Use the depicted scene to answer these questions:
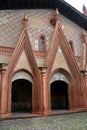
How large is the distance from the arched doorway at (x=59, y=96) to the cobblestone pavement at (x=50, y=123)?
123 inches

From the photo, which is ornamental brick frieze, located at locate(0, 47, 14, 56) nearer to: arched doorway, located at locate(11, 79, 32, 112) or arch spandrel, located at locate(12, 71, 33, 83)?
arch spandrel, located at locate(12, 71, 33, 83)

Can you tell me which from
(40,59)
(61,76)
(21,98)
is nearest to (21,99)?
(21,98)

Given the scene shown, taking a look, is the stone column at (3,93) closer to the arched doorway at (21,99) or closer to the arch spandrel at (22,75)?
the arch spandrel at (22,75)

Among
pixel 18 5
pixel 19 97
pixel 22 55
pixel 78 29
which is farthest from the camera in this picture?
pixel 78 29

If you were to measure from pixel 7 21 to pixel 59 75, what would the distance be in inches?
196

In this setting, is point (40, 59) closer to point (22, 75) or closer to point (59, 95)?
point (22, 75)

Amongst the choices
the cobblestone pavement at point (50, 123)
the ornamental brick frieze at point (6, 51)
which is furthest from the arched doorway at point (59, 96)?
the ornamental brick frieze at point (6, 51)

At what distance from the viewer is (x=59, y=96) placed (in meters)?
16.5

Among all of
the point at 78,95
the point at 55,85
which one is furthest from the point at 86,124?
the point at 55,85

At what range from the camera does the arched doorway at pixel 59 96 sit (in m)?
16.2

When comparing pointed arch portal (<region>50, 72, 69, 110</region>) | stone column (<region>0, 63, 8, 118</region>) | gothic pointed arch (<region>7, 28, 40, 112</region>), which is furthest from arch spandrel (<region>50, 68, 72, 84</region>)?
stone column (<region>0, 63, 8, 118</region>)

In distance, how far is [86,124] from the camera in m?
12.8

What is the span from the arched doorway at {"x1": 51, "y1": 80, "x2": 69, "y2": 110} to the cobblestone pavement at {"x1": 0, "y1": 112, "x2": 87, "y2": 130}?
10.3 ft

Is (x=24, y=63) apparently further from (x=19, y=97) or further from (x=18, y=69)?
(x=19, y=97)
